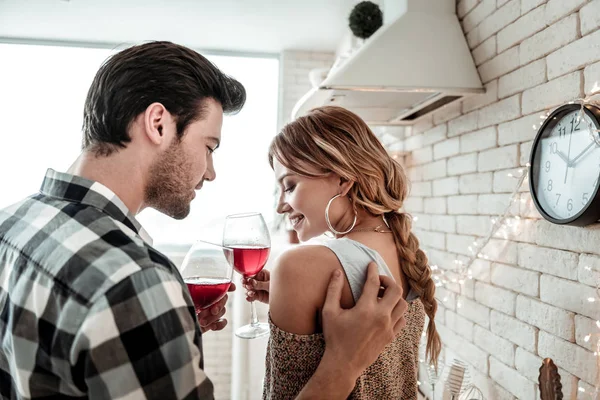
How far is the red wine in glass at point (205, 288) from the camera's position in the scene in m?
1.09

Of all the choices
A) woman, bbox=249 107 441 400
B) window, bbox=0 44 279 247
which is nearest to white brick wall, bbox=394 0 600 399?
woman, bbox=249 107 441 400

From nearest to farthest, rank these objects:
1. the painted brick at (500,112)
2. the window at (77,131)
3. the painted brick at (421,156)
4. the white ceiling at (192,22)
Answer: the painted brick at (500,112) < the painted brick at (421,156) < the white ceiling at (192,22) < the window at (77,131)

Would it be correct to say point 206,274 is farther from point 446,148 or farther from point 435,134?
point 435,134

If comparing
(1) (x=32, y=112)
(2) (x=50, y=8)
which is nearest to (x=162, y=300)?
(2) (x=50, y=8)

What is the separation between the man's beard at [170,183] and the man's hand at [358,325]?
0.38m

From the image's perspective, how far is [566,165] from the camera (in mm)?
1352

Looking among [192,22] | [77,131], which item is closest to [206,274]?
[192,22]

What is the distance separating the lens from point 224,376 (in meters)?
4.09

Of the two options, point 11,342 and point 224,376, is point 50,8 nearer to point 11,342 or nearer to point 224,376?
point 224,376

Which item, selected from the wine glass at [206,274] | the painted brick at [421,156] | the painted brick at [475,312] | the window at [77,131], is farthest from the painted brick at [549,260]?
the window at [77,131]

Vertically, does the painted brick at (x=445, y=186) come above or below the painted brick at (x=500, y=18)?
below

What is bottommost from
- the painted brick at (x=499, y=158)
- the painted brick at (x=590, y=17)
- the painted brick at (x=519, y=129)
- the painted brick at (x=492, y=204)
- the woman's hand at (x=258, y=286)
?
the woman's hand at (x=258, y=286)

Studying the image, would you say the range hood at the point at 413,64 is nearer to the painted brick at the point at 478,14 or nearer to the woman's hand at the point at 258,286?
the painted brick at the point at 478,14

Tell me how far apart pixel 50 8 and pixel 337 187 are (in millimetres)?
3333
